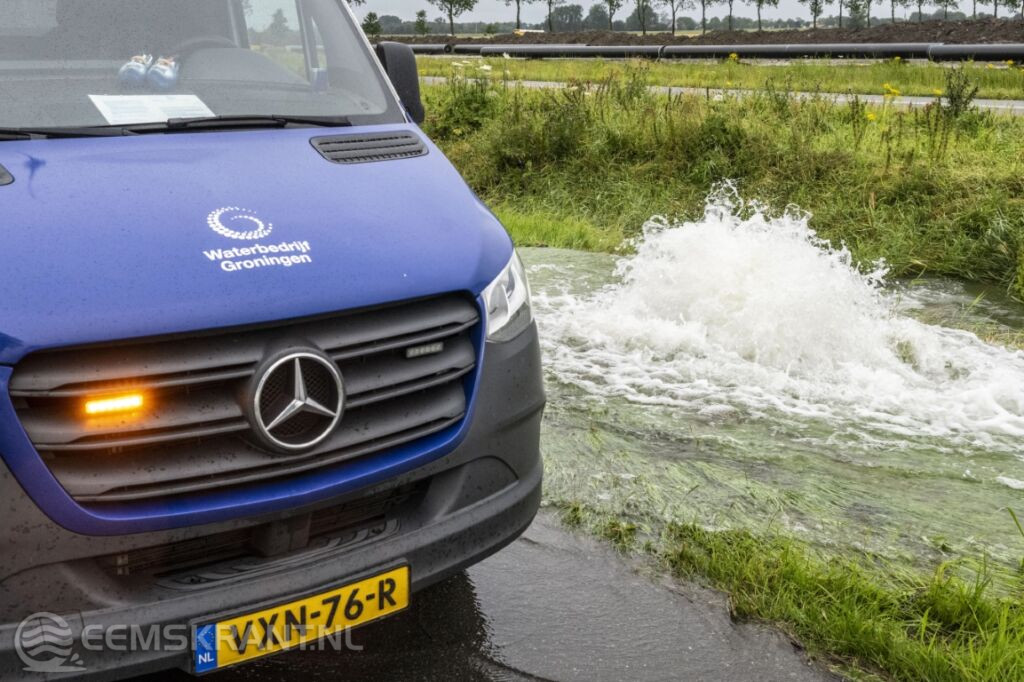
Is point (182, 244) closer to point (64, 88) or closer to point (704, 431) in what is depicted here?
point (64, 88)

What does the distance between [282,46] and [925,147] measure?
7.15 metres

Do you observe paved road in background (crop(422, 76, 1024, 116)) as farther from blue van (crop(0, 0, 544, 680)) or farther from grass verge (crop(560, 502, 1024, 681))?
blue van (crop(0, 0, 544, 680))

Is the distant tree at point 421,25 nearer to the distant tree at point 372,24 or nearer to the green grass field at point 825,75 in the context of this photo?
the distant tree at point 372,24

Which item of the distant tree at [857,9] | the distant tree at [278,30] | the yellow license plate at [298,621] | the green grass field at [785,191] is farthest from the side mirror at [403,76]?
the distant tree at [857,9]

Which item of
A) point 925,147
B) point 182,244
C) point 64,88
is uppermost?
point 64,88

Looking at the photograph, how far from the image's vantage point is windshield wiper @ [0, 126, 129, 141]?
129 inches

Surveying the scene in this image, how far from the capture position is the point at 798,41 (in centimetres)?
3167

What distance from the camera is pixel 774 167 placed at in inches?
397

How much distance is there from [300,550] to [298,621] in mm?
180

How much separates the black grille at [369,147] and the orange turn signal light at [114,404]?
4.24 feet

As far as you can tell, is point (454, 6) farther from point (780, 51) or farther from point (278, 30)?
point (278, 30)

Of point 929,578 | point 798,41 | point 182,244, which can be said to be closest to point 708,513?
point 929,578

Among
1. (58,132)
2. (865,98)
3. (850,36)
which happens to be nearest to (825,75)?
A: (865,98)

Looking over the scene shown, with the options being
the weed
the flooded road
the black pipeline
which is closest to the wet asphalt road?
the flooded road
